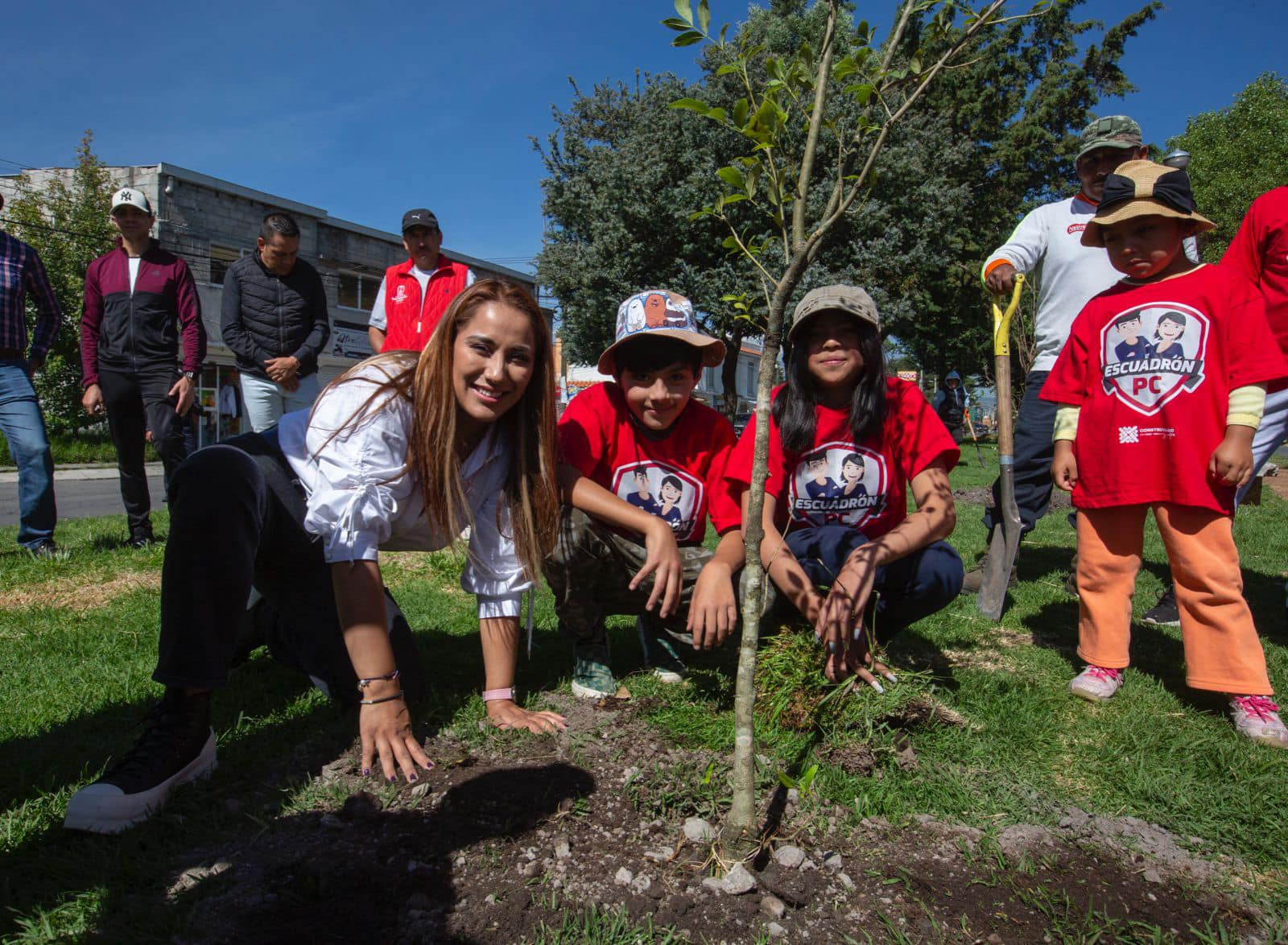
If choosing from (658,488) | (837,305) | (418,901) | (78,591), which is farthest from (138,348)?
(418,901)

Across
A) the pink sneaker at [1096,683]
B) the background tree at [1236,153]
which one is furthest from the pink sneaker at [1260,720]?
→ the background tree at [1236,153]

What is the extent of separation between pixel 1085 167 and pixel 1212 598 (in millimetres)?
2271

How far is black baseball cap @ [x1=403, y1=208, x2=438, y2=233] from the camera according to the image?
5.29 metres

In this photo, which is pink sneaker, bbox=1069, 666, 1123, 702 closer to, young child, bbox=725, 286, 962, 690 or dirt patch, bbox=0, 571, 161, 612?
young child, bbox=725, 286, 962, 690

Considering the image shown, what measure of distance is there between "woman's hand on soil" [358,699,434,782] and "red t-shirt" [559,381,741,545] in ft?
3.73

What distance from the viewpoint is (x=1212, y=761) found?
236 centimetres

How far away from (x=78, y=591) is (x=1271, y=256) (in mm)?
5882

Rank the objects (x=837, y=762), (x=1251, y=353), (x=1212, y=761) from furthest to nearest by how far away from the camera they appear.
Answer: (x=1251, y=353), (x=1212, y=761), (x=837, y=762)

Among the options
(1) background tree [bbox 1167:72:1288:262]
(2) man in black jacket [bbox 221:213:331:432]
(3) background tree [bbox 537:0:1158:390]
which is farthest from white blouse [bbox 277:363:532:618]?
(1) background tree [bbox 1167:72:1288:262]

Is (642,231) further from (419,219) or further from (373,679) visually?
(373,679)

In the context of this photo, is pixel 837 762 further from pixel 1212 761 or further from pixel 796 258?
pixel 796 258

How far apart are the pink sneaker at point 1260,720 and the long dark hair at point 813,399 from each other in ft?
4.84

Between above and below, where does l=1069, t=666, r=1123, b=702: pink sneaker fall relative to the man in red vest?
below

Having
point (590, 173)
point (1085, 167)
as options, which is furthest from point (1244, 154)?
point (1085, 167)
